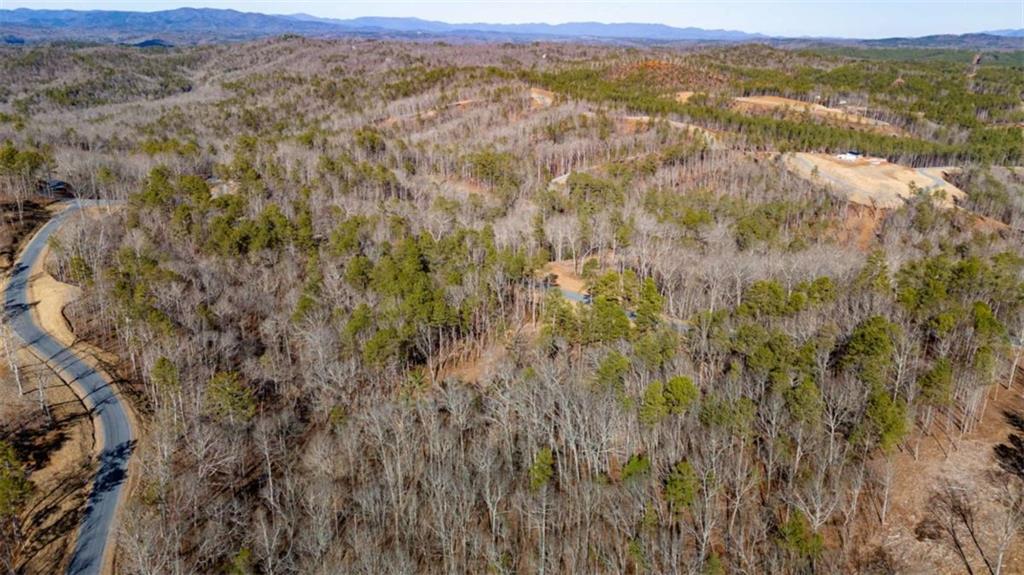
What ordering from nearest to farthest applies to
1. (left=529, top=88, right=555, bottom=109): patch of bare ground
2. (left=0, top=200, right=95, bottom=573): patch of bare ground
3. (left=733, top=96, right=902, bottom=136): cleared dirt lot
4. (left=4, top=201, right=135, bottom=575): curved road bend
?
(left=0, top=200, right=95, bottom=573): patch of bare ground, (left=4, top=201, right=135, bottom=575): curved road bend, (left=529, top=88, right=555, bottom=109): patch of bare ground, (left=733, top=96, right=902, bottom=136): cleared dirt lot

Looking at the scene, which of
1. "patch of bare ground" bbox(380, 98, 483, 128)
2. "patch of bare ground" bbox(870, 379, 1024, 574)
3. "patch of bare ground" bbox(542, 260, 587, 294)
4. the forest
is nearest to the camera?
"patch of bare ground" bbox(870, 379, 1024, 574)

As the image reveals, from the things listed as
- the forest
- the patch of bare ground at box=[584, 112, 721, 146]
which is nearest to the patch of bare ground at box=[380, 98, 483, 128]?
the patch of bare ground at box=[584, 112, 721, 146]

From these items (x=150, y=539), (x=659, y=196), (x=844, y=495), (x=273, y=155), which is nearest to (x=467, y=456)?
(x=150, y=539)

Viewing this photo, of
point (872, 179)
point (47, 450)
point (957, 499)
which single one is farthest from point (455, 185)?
point (957, 499)

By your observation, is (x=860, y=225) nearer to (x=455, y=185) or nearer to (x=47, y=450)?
(x=455, y=185)

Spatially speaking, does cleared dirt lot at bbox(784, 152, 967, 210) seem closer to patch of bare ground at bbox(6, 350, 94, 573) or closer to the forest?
the forest

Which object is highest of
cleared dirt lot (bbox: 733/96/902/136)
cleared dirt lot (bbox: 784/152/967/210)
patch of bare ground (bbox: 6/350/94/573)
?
cleared dirt lot (bbox: 733/96/902/136)

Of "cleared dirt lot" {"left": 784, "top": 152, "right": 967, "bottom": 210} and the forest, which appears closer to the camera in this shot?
the forest

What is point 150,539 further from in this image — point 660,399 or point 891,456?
point 891,456
